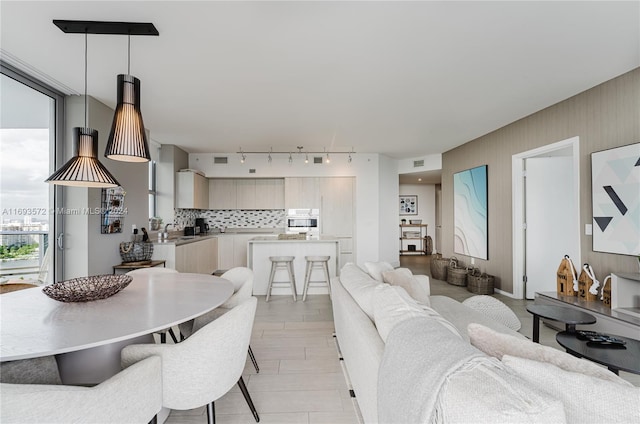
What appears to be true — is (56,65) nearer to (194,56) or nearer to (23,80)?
(23,80)

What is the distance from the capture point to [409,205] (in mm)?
10555

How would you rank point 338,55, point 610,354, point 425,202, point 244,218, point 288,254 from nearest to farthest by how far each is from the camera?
point 610,354
point 338,55
point 288,254
point 244,218
point 425,202

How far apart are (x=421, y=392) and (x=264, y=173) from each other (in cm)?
635

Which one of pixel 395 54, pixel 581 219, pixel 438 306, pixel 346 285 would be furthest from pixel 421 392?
pixel 581 219

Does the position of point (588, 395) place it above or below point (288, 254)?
above

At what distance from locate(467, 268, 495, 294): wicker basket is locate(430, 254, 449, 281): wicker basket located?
2.90ft

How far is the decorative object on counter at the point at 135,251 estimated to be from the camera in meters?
4.07

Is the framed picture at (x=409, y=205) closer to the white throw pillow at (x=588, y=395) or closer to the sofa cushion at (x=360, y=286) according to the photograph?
the sofa cushion at (x=360, y=286)

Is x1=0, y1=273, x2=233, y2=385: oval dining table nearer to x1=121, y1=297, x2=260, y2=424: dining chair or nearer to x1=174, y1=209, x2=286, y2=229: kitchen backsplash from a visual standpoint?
x1=121, y1=297, x2=260, y2=424: dining chair

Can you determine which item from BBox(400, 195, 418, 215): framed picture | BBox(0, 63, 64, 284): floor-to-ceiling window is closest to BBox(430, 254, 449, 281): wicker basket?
BBox(400, 195, 418, 215): framed picture

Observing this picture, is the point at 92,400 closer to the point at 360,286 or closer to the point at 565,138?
the point at 360,286

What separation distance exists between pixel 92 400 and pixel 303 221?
6.00 meters

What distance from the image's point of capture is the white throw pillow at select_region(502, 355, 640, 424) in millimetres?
767

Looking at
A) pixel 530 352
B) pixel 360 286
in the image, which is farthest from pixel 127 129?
pixel 530 352
